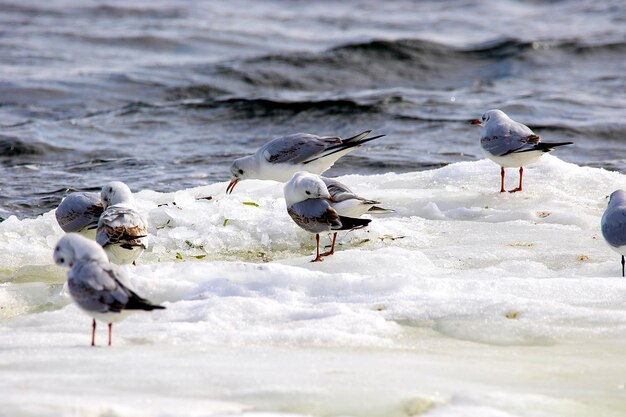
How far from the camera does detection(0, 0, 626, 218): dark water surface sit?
12.7 meters

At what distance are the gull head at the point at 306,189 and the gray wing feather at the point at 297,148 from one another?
1.78 metres

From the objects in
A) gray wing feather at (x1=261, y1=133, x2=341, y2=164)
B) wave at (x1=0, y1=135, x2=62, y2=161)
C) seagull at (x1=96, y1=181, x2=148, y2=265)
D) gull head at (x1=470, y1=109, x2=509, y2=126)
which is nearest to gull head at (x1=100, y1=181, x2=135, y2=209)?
seagull at (x1=96, y1=181, x2=148, y2=265)

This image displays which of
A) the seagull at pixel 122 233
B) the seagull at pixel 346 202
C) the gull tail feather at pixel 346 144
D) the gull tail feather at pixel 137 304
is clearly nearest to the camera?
the gull tail feather at pixel 137 304

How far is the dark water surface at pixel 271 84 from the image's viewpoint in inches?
499

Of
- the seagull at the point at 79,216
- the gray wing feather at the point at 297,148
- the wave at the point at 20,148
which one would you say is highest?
the gray wing feather at the point at 297,148

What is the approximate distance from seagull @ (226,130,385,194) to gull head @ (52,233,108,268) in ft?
12.6

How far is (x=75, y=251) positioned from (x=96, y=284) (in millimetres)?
285

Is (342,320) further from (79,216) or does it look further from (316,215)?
(79,216)

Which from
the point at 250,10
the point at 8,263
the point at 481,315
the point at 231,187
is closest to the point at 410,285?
the point at 481,315

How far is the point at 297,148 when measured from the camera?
8.88 meters

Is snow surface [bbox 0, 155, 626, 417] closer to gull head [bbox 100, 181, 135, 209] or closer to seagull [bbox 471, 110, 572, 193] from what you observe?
seagull [bbox 471, 110, 572, 193]

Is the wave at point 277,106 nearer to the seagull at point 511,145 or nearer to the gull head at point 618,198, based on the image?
the seagull at point 511,145

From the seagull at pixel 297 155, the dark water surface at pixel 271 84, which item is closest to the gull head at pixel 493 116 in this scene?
the seagull at pixel 297 155

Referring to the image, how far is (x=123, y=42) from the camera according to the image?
21094mm
